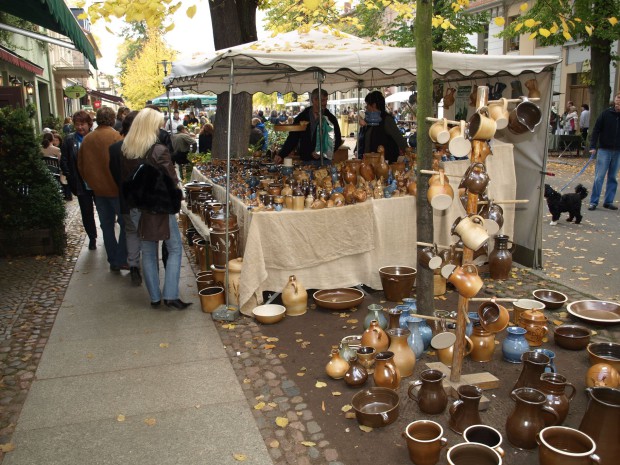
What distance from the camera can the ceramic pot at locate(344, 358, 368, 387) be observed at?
3.48 meters

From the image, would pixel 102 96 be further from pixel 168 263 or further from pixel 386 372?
pixel 386 372

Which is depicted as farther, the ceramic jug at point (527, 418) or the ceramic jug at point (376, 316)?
the ceramic jug at point (376, 316)

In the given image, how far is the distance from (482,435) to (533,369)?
62 cm

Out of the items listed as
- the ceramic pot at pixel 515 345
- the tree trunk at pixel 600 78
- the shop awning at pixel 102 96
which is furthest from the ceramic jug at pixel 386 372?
the shop awning at pixel 102 96

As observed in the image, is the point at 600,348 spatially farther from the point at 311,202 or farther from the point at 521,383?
the point at 311,202

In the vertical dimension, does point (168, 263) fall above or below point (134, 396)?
above

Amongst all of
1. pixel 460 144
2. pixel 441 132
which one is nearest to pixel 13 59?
pixel 441 132

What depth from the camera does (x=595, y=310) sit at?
4570 millimetres

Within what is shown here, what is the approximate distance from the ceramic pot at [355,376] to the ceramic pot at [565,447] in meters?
1.24

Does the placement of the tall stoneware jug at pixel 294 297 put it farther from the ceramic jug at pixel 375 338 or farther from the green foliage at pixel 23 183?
the green foliage at pixel 23 183

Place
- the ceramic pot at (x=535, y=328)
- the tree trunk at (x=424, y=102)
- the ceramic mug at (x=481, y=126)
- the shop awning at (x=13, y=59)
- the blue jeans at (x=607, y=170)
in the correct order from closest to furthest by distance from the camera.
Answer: the ceramic mug at (x=481, y=126)
the tree trunk at (x=424, y=102)
the ceramic pot at (x=535, y=328)
the blue jeans at (x=607, y=170)
the shop awning at (x=13, y=59)

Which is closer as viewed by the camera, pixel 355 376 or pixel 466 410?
pixel 466 410

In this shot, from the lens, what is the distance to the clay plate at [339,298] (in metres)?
4.84

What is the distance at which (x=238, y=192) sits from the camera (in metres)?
5.69
